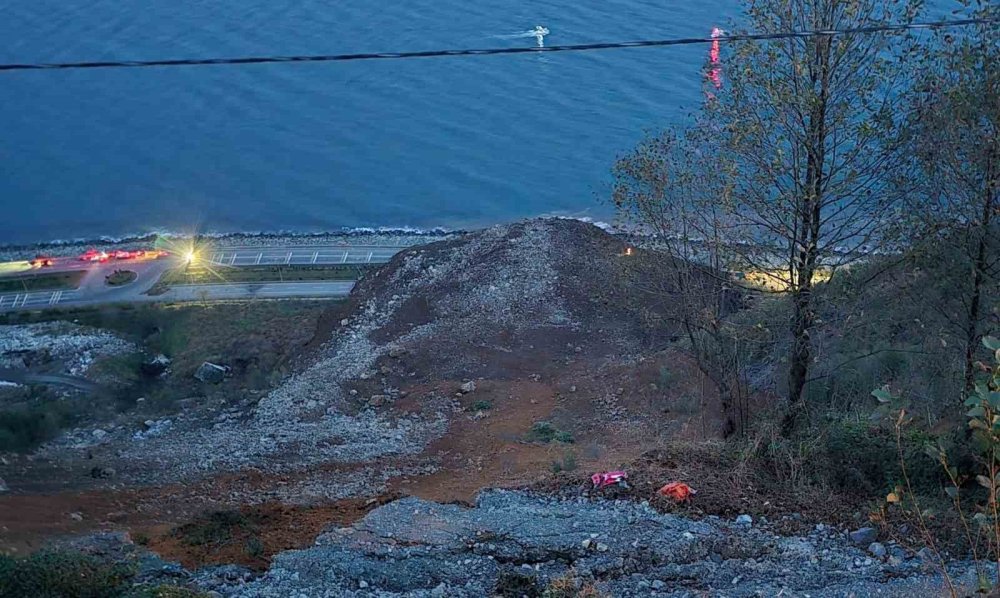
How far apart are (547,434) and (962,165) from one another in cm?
745

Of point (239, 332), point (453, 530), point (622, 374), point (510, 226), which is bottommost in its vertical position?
point (453, 530)

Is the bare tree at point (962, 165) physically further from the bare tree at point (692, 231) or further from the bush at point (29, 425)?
the bush at point (29, 425)

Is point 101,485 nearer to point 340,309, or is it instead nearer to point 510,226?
point 340,309

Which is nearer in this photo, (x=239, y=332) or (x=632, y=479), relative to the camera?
(x=632, y=479)

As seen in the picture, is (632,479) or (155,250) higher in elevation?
(155,250)

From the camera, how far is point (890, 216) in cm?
986

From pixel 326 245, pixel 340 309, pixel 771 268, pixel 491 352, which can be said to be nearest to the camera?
pixel 771 268

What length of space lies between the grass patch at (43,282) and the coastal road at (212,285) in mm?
268

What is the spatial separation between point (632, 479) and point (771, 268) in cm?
264

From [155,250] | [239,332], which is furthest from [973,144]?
[155,250]

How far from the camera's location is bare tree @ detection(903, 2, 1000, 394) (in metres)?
8.82

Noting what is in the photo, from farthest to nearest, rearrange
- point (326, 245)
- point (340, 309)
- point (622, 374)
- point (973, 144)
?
point (326, 245) < point (340, 309) < point (622, 374) < point (973, 144)

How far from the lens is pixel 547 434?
14828mm

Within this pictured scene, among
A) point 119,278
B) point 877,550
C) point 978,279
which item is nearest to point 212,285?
point 119,278
